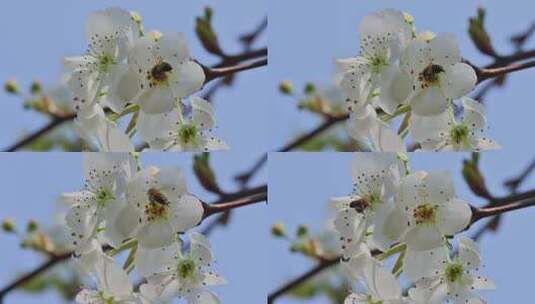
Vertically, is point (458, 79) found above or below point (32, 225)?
above

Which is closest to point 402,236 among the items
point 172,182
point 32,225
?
point 172,182

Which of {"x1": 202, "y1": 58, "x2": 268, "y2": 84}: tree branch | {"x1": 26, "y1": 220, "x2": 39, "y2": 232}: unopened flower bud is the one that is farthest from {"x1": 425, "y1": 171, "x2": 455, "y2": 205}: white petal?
{"x1": 26, "y1": 220, "x2": 39, "y2": 232}: unopened flower bud

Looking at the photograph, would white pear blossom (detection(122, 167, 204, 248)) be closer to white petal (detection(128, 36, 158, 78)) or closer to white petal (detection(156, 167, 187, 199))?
white petal (detection(156, 167, 187, 199))

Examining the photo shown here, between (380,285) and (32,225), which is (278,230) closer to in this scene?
(380,285)

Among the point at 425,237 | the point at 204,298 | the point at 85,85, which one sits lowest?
the point at 204,298

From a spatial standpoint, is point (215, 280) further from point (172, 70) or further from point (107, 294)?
point (172, 70)

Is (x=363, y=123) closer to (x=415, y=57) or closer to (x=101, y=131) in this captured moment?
(x=415, y=57)
